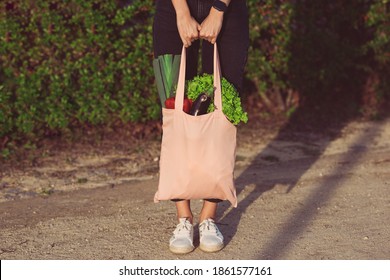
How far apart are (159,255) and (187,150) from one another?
2.23 feet

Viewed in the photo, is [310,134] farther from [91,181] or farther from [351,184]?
[91,181]

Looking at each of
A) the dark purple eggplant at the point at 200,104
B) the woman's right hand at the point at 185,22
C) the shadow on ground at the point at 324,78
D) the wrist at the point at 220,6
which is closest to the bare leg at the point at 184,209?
the dark purple eggplant at the point at 200,104

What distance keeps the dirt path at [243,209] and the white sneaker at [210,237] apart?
0.04 metres

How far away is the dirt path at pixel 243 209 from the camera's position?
4789mm

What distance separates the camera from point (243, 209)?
552 centimetres

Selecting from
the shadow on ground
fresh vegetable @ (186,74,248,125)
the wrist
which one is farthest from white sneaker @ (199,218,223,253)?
the shadow on ground

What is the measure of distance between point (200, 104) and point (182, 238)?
0.80 metres

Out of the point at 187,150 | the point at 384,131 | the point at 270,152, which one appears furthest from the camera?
the point at 384,131

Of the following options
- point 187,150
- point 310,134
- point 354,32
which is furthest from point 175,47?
point 354,32

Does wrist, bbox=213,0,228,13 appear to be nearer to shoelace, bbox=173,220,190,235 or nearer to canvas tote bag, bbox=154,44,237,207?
canvas tote bag, bbox=154,44,237,207

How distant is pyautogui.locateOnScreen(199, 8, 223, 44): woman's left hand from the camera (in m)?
4.46

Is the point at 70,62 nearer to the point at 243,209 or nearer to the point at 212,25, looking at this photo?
the point at 243,209

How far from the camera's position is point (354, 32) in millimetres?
8719

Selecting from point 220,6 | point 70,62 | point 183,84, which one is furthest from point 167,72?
point 70,62
